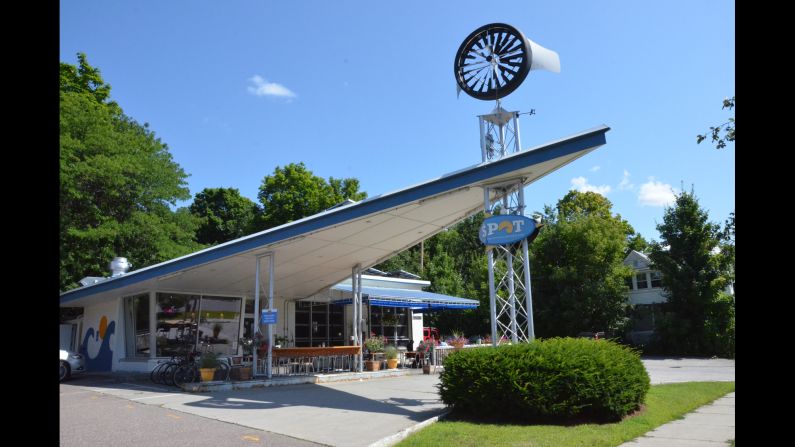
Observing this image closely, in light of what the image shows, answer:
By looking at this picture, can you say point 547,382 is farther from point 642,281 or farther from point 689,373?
point 642,281

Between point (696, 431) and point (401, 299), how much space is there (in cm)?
1547

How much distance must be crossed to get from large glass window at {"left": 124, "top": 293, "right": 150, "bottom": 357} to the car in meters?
1.52

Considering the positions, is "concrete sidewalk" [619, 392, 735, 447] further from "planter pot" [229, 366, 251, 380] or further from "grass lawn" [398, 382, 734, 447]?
"planter pot" [229, 366, 251, 380]

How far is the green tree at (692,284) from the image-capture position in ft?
87.9

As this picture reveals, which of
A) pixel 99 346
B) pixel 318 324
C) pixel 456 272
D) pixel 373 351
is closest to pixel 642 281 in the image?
pixel 456 272

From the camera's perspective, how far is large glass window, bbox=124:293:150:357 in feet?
65.7

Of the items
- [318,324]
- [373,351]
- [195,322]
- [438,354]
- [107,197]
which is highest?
[107,197]

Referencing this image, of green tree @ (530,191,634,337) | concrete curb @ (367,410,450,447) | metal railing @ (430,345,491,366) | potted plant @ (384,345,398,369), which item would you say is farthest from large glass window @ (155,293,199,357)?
green tree @ (530,191,634,337)

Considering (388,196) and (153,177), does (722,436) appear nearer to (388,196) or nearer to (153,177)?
(388,196)

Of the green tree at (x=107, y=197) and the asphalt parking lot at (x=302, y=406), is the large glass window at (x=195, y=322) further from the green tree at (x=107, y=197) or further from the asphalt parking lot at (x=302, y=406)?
the green tree at (x=107, y=197)

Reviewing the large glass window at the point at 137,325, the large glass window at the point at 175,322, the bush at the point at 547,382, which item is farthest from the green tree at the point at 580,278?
the bush at the point at 547,382

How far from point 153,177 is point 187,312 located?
11.9m

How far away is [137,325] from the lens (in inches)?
802
